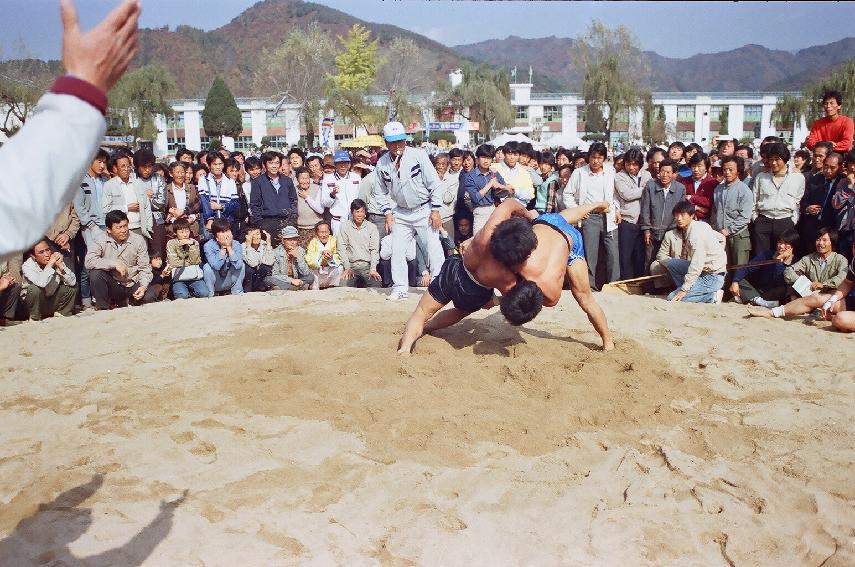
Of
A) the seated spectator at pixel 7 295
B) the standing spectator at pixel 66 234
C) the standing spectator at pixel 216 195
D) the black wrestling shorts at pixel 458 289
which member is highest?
the standing spectator at pixel 216 195

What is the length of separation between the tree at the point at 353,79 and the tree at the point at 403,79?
3.19 meters

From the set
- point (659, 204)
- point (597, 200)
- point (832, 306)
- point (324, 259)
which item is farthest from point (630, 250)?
point (324, 259)

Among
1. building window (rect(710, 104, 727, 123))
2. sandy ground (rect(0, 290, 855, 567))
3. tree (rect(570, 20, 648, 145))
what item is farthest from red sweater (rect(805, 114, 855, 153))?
building window (rect(710, 104, 727, 123))

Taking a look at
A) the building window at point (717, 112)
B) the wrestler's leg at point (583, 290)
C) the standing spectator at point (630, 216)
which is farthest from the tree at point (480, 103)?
the wrestler's leg at point (583, 290)

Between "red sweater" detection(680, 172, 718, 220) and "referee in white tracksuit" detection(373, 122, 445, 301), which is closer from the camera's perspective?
"referee in white tracksuit" detection(373, 122, 445, 301)

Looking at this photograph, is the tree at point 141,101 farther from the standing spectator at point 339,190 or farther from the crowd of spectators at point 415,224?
the crowd of spectators at point 415,224

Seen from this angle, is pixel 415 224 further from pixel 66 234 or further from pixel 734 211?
pixel 66 234

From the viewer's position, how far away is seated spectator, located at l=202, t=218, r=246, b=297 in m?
7.49

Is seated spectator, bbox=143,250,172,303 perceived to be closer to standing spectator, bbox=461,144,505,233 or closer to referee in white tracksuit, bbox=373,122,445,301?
referee in white tracksuit, bbox=373,122,445,301

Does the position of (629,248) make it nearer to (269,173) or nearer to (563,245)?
(563,245)

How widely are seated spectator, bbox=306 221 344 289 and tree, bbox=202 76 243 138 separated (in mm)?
46834

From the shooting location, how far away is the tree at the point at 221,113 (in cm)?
5172

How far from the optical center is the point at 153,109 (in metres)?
45.1

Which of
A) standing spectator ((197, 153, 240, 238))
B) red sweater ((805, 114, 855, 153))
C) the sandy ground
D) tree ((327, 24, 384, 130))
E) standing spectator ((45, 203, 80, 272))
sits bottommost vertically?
the sandy ground
